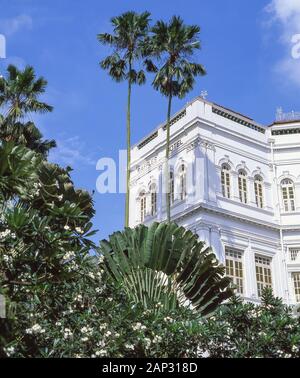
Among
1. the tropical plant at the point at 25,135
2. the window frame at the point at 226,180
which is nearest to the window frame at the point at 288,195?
the window frame at the point at 226,180

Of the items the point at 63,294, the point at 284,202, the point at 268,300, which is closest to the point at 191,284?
the point at 268,300

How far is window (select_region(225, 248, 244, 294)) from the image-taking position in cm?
2438

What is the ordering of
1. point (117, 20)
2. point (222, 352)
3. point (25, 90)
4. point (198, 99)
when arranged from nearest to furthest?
1. point (222, 352)
2. point (25, 90)
3. point (117, 20)
4. point (198, 99)

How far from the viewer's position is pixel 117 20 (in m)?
24.3

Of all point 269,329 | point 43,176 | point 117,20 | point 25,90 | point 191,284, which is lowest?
point 269,329

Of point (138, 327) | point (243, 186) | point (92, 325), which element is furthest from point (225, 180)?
point (92, 325)

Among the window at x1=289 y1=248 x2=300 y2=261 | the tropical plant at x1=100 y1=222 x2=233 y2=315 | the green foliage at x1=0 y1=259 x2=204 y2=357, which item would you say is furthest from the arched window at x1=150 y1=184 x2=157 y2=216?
the green foliage at x1=0 y1=259 x2=204 y2=357

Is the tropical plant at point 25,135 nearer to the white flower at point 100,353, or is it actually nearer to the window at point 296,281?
the white flower at point 100,353

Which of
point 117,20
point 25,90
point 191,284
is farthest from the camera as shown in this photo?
point 117,20

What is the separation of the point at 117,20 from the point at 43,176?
39.0ft

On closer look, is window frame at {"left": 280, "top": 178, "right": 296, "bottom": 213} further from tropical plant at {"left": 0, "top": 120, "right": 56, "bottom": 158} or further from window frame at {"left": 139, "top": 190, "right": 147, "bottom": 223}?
tropical plant at {"left": 0, "top": 120, "right": 56, "bottom": 158}

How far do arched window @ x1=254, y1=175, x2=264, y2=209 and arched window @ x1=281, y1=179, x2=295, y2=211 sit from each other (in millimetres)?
1178

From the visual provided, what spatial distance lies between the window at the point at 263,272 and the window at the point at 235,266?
1.01m
